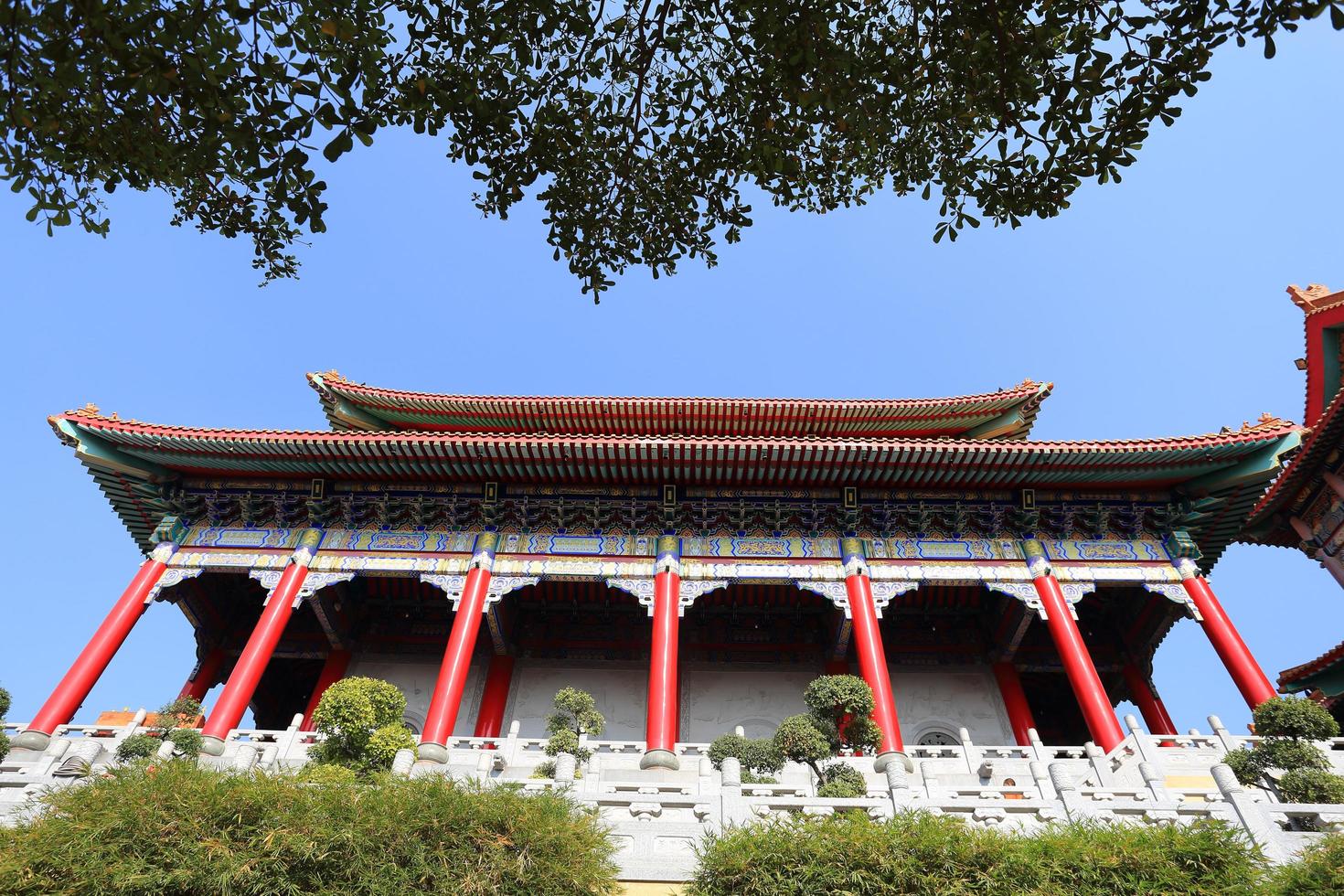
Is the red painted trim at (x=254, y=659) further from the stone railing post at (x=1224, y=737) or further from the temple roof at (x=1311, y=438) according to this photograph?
the temple roof at (x=1311, y=438)

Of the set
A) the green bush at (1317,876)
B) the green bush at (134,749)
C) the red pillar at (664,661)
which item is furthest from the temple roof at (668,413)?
the green bush at (1317,876)

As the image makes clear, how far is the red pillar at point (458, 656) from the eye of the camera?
1109 cm

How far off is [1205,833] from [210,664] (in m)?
15.1

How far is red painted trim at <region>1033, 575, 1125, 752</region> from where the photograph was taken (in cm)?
1139

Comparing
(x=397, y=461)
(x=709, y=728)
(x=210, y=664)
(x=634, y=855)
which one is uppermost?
(x=397, y=461)

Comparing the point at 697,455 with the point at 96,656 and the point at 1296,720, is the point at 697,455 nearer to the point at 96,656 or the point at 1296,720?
the point at 1296,720

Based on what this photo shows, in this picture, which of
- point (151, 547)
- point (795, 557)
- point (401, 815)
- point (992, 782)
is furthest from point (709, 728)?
point (151, 547)

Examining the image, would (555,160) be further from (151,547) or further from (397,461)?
(151,547)

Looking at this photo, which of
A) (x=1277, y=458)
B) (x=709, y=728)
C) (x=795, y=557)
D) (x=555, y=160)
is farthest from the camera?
(x=709, y=728)

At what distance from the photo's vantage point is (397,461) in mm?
12930

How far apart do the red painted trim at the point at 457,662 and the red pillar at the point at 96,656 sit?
183 inches

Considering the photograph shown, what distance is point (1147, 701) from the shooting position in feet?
48.3

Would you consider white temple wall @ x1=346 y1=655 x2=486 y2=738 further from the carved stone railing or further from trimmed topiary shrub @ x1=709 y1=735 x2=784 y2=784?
trimmed topiary shrub @ x1=709 y1=735 x2=784 y2=784

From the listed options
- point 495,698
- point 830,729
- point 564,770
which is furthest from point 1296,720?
point 495,698
